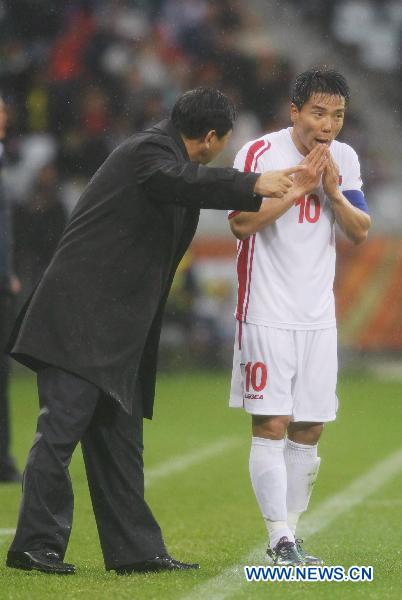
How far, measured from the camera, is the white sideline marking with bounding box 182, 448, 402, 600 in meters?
4.82

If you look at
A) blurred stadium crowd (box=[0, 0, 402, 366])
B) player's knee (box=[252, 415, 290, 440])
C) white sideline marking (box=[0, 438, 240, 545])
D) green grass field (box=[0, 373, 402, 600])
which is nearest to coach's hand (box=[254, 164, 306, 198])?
player's knee (box=[252, 415, 290, 440])

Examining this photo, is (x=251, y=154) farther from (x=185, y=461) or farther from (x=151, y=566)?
(x=185, y=461)

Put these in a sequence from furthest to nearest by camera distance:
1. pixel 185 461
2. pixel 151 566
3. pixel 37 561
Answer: pixel 185 461 → pixel 151 566 → pixel 37 561

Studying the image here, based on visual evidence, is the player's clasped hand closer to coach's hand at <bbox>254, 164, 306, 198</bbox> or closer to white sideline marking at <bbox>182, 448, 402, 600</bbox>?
coach's hand at <bbox>254, 164, 306, 198</bbox>

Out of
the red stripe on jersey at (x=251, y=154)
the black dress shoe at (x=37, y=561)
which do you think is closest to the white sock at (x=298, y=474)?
the black dress shoe at (x=37, y=561)

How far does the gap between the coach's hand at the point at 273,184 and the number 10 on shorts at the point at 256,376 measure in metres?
0.73

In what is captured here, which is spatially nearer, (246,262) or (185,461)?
(246,262)

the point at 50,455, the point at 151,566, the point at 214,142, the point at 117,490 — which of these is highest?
the point at 214,142

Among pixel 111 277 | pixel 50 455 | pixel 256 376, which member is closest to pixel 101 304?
pixel 111 277

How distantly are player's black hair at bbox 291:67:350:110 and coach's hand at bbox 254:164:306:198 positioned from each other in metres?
0.54

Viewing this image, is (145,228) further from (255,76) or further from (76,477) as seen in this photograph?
(255,76)

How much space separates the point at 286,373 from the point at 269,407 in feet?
0.46

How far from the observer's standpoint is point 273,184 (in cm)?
486

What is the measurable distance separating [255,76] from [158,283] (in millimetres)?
14622
